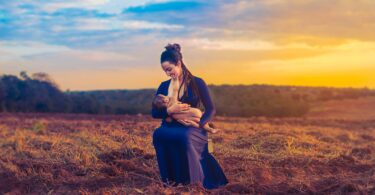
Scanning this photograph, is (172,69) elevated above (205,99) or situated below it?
above

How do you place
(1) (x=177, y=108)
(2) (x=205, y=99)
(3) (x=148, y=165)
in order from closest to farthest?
(1) (x=177, y=108)
(2) (x=205, y=99)
(3) (x=148, y=165)

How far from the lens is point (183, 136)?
23.4ft

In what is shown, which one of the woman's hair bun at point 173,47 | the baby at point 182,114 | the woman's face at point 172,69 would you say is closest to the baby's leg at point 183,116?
the baby at point 182,114

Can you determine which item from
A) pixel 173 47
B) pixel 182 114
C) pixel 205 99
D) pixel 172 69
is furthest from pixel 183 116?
pixel 173 47

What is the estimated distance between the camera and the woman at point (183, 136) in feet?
23.5

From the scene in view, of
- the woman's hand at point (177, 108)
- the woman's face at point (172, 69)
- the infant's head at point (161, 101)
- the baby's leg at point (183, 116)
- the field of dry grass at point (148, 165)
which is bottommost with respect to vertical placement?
the field of dry grass at point (148, 165)

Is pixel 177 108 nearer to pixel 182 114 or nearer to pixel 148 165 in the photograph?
pixel 182 114

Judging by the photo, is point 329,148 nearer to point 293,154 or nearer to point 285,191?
point 293,154

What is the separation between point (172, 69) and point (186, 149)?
3.08ft

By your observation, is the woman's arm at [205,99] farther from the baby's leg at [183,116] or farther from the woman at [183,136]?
the baby's leg at [183,116]

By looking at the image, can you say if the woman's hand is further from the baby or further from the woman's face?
the woman's face

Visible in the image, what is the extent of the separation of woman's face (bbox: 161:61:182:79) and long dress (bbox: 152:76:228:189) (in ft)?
0.67

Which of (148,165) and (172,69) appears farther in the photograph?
(148,165)

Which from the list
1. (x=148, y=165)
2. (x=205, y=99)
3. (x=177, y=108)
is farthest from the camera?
(x=148, y=165)
